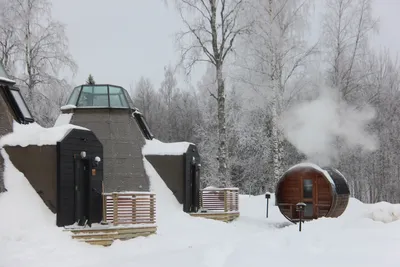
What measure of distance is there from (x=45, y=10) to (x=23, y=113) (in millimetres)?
10601

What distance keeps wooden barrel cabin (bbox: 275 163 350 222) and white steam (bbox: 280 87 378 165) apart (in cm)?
430

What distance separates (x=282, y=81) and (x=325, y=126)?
10.2 feet

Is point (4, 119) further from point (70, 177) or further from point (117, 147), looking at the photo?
point (117, 147)

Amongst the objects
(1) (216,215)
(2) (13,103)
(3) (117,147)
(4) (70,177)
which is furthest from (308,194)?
(2) (13,103)

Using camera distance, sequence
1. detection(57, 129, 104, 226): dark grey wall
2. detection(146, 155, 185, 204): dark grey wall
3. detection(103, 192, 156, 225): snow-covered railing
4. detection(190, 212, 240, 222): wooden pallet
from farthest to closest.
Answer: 1. detection(190, 212, 240, 222): wooden pallet
2. detection(146, 155, 185, 204): dark grey wall
3. detection(103, 192, 156, 225): snow-covered railing
4. detection(57, 129, 104, 226): dark grey wall

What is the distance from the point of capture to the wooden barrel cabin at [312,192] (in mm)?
16766

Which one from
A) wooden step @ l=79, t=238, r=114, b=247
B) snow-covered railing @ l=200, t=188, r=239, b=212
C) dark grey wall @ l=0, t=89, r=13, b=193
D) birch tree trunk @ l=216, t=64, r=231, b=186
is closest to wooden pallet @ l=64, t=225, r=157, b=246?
wooden step @ l=79, t=238, r=114, b=247

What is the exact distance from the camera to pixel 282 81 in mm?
23656

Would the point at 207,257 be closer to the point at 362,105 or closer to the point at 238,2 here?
the point at 238,2

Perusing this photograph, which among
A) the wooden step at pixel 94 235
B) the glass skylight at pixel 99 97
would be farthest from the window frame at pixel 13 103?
the wooden step at pixel 94 235

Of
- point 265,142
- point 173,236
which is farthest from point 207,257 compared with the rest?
point 265,142

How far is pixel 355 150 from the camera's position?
26.1m

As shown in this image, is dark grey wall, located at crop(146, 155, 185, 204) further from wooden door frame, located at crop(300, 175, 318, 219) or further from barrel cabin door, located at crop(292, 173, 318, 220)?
wooden door frame, located at crop(300, 175, 318, 219)

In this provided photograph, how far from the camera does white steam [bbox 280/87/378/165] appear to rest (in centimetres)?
2195
